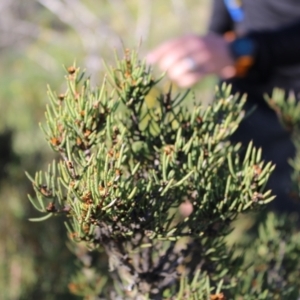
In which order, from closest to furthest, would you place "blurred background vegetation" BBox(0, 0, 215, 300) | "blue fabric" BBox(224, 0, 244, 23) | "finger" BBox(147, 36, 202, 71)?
"finger" BBox(147, 36, 202, 71), "blurred background vegetation" BBox(0, 0, 215, 300), "blue fabric" BBox(224, 0, 244, 23)

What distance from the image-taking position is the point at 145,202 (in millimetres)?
578

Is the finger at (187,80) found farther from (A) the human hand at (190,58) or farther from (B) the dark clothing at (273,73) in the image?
(B) the dark clothing at (273,73)

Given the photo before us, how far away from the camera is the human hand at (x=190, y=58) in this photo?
100 centimetres

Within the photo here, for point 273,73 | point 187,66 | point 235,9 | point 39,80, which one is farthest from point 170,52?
point 39,80

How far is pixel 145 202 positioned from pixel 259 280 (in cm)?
30

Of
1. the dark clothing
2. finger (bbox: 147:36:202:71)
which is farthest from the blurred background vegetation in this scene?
the dark clothing

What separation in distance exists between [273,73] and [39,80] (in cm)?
393

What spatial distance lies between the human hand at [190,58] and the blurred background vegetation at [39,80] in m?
0.17

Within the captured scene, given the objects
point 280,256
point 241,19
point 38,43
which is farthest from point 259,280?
point 38,43

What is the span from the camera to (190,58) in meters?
1.04

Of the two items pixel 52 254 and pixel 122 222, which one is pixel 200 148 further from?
pixel 52 254

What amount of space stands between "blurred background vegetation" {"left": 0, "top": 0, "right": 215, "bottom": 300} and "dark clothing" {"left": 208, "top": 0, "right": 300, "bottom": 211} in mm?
321

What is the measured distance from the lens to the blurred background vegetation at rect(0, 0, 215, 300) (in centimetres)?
130

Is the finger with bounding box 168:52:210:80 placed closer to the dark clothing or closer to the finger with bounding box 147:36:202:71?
the finger with bounding box 147:36:202:71
